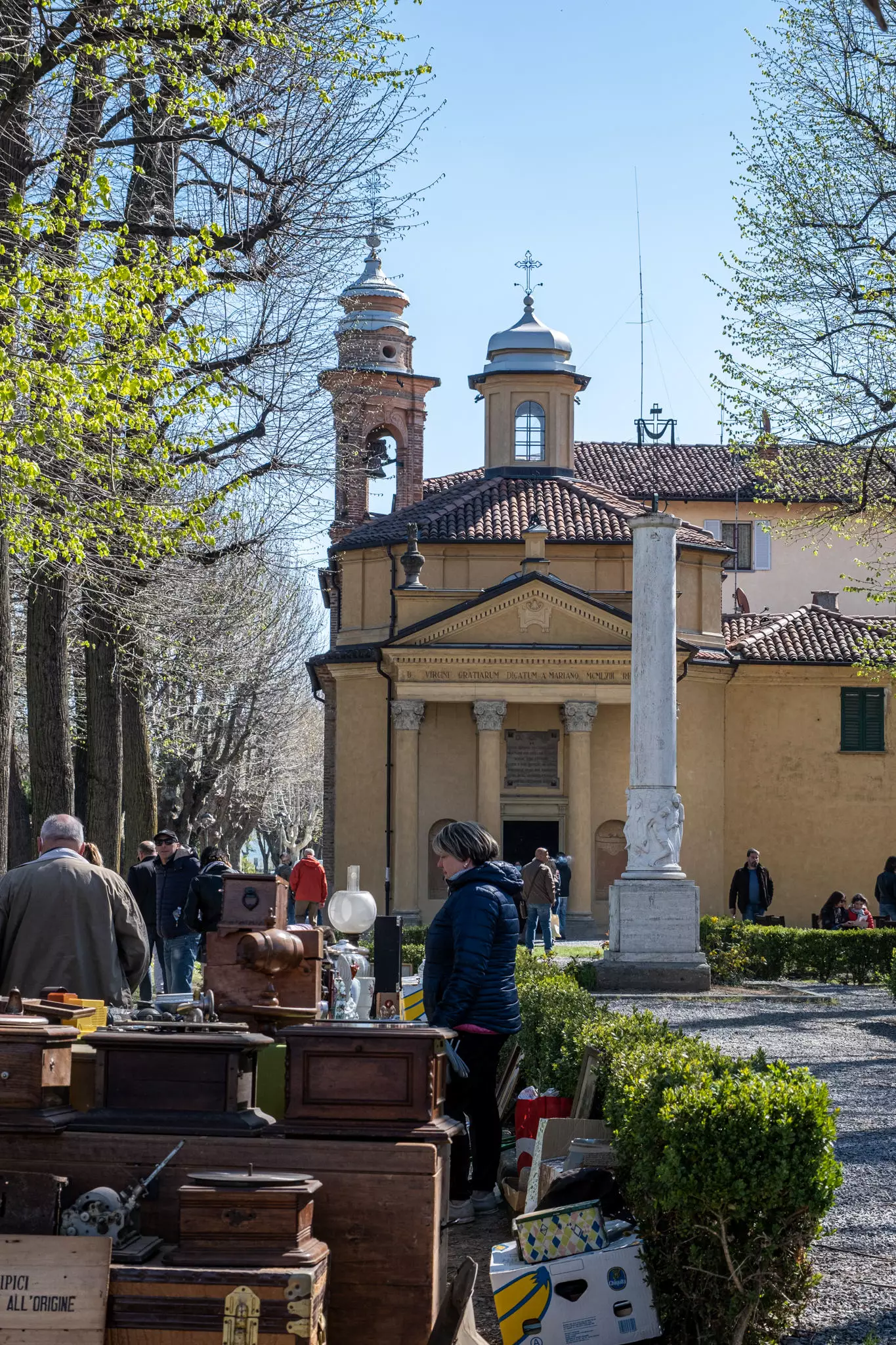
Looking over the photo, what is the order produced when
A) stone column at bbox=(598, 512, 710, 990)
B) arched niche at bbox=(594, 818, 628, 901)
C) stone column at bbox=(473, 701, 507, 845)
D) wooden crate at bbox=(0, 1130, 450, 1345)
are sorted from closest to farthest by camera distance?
wooden crate at bbox=(0, 1130, 450, 1345) < stone column at bbox=(598, 512, 710, 990) < stone column at bbox=(473, 701, 507, 845) < arched niche at bbox=(594, 818, 628, 901)

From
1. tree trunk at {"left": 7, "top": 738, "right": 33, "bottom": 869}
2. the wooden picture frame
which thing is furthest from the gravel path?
tree trunk at {"left": 7, "top": 738, "right": 33, "bottom": 869}

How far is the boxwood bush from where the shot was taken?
17.3 feet

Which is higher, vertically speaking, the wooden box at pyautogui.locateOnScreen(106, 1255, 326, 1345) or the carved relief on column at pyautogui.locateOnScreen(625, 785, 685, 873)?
the carved relief on column at pyautogui.locateOnScreen(625, 785, 685, 873)

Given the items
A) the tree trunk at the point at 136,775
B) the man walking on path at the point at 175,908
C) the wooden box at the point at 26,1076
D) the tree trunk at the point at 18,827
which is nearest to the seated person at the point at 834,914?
the tree trunk at the point at 136,775

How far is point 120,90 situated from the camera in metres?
13.7

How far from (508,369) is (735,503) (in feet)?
33.8

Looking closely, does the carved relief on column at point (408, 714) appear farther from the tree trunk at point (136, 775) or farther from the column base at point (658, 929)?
the tree trunk at point (136, 775)

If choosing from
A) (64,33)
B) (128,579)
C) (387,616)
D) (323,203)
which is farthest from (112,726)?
(387,616)

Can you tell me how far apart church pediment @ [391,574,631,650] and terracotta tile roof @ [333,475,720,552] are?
319 centimetres

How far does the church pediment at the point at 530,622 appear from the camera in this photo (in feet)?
116

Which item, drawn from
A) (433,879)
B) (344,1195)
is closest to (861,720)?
(433,879)

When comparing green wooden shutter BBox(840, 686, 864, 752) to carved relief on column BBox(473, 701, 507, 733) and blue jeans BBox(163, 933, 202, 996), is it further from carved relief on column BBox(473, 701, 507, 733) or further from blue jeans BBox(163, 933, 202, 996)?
blue jeans BBox(163, 933, 202, 996)

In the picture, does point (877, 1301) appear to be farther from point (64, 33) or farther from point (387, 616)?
point (387, 616)

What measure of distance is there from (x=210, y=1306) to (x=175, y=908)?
433 inches
